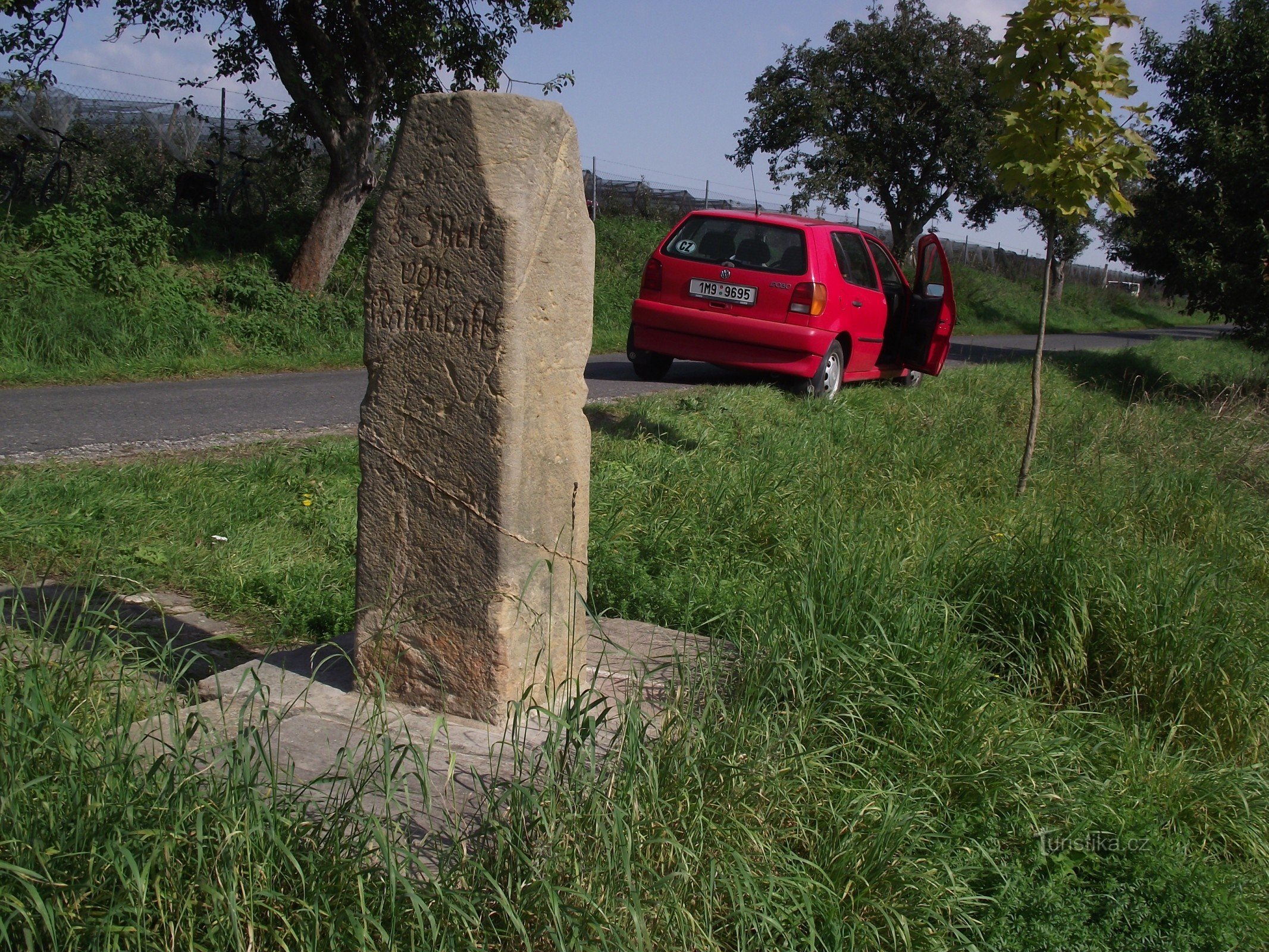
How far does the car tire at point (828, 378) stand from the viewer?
908cm

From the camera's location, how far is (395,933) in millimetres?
2018

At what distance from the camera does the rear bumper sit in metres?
8.95

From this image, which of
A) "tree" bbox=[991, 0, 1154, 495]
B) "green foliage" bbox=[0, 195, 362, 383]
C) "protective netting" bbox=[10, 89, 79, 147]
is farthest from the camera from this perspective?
"protective netting" bbox=[10, 89, 79, 147]

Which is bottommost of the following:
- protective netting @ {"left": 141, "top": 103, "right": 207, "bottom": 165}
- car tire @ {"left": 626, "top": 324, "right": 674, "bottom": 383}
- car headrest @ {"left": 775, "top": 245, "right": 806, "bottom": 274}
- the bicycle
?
car tire @ {"left": 626, "top": 324, "right": 674, "bottom": 383}

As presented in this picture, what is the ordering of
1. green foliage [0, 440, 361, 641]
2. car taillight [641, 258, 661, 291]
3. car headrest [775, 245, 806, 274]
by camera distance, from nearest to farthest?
1. green foliage [0, 440, 361, 641]
2. car headrest [775, 245, 806, 274]
3. car taillight [641, 258, 661, 291]

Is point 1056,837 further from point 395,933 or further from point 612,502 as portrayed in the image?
point 612,502

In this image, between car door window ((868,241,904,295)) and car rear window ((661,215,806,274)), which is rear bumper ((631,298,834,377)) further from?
car door window ((868,241,904,295))

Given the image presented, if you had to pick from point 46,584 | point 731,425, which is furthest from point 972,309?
point 46,584

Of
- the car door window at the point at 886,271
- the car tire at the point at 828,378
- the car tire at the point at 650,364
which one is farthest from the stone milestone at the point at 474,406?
the car door window at the point at 886,271

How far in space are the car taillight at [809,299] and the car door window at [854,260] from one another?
0.71 metres

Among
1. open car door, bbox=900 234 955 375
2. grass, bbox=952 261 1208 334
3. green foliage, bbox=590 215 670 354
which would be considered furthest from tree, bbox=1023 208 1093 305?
open car door, bbox=900 234 955 375

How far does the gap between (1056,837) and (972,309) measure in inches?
1084

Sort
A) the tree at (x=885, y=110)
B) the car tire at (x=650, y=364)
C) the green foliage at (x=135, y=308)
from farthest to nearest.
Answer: the tree at (x=885, y=110) → the car tire at (x=650, y=364) → the green foliage at (x=135, y=308)

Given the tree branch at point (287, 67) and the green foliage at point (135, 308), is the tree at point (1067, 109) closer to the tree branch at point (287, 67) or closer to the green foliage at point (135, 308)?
the green foliage at point (135, 308)
